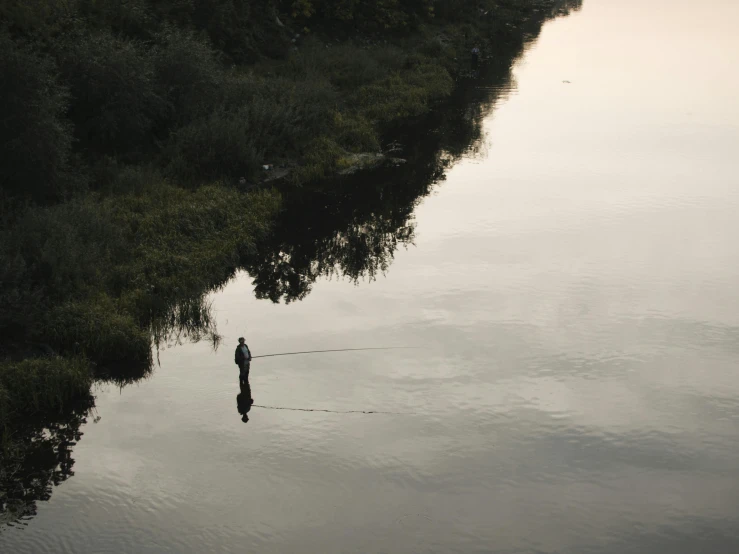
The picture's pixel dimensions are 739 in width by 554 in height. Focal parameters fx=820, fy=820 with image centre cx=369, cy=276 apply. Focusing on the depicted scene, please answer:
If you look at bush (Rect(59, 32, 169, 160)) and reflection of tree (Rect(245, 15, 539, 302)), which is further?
bush (Rect(59, 32, 169, 160))

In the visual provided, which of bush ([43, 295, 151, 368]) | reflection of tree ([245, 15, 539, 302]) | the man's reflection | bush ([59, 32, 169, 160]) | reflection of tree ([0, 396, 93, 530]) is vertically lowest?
reflection of tree ([0, 396, 93, 530])

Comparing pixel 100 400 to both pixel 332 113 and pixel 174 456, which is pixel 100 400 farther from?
pixel 332 113

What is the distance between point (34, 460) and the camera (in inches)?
573

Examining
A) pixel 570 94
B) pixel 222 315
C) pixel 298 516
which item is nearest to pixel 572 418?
pixel 298 516

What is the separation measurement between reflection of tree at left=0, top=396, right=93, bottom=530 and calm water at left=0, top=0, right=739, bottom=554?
273 mm

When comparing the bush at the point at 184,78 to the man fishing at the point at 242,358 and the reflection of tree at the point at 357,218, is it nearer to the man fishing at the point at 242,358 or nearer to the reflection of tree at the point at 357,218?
the reflection of tree at the point at 357,218

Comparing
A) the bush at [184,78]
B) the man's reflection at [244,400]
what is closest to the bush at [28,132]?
the bush at [184,78]

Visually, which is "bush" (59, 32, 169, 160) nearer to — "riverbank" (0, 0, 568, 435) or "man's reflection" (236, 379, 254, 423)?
"riverbank" (0, 0, 568, 435)

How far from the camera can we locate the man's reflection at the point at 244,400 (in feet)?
53.6

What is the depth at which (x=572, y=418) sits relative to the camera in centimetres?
1650

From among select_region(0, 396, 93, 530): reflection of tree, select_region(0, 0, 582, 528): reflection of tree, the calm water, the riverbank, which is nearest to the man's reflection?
select_region(0, 0, 582, 528): reflection of tree

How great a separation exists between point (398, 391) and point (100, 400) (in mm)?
6107

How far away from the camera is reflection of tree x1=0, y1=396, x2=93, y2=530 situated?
13539 millimetres

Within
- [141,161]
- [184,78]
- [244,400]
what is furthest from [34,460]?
[184,78]
